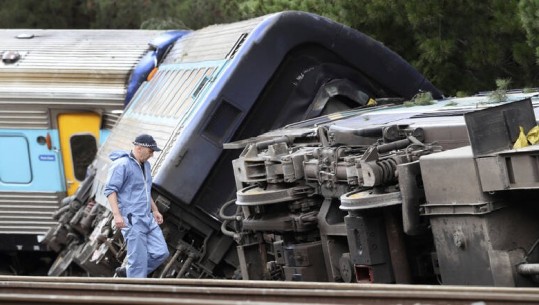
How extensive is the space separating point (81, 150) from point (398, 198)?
8715mm

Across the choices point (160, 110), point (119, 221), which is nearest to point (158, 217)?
point (119, 221)

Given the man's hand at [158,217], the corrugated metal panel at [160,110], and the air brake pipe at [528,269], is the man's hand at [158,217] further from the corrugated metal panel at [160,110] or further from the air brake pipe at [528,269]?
the air brake pipe at [528,269]

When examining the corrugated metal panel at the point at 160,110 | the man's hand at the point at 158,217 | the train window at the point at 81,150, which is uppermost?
the corrugated metal panel at the point at 160,110

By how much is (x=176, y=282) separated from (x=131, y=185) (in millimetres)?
3752

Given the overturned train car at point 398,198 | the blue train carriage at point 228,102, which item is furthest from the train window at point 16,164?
the overturned train car at point 398,198

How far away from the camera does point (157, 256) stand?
10.5 m

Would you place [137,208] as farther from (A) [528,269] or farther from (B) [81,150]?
(B) [81,150]

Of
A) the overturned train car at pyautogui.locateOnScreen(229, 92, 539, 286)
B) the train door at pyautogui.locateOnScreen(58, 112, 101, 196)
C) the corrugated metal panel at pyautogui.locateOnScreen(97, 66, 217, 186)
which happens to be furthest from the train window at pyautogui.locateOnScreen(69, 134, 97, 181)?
the overturned train car at pyautogui.locateOnScreen(229, 92, 539, 286)

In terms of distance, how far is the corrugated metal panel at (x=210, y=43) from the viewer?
1219 centimetres

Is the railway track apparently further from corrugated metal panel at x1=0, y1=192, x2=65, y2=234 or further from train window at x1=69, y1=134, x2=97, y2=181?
corrugated metal panel at x1=0, y1=192, x2=65, y2=234

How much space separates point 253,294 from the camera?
597cm

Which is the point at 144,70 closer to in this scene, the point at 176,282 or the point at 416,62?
the point at 416,62

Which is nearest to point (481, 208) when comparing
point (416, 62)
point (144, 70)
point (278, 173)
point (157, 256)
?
point (278, 173)

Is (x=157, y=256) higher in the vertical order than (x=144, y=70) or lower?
lower
